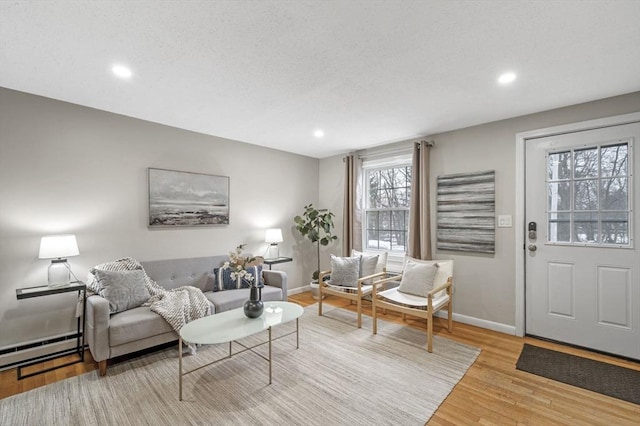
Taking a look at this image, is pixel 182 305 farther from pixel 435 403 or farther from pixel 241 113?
pixel 435 403

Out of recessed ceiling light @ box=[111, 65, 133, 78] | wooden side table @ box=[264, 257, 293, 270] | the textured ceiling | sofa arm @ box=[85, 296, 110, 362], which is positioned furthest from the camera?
wooden side table @ box=[264, 257, 293, 270]

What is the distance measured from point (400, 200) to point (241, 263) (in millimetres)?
2761

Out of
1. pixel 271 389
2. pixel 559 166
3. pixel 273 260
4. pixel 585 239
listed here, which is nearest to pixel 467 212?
pixel 559 166

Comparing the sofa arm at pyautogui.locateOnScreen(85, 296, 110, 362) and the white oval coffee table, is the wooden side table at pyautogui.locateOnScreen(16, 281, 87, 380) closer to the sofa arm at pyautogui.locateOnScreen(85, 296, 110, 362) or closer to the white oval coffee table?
the sofa arm at pyautogui.locateOnScreen(85, 296, 110, 362)

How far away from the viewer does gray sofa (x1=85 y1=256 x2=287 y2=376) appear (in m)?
2.39

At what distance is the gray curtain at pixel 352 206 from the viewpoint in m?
4.77

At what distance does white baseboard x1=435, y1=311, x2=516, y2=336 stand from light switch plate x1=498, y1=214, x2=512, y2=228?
3.79ft

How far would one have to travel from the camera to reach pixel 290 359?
8.84ft

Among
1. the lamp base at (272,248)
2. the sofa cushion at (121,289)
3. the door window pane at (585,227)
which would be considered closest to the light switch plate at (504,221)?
the door window pane at (585,227)

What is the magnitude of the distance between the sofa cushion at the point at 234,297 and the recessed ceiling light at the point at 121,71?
7.59ft

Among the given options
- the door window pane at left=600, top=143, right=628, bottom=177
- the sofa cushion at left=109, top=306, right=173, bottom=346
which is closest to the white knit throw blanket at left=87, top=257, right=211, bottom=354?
the sofa cushion at left=109, top=306, right=173, bottom=346

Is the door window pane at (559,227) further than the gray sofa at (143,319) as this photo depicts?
Yes

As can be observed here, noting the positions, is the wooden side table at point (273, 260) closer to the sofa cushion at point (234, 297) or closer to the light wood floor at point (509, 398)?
the sofa cushion at point (234, 297)

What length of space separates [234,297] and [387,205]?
2711 mm
